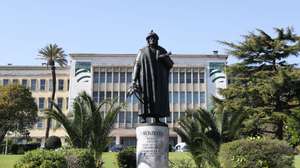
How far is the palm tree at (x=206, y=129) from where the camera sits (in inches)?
844

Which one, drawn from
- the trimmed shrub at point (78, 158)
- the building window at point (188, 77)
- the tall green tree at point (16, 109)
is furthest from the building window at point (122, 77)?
the trimmed shrub at point (78, 158)

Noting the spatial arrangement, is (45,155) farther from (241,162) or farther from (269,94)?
(269,94)

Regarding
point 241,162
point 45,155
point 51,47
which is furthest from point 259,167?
point 51,47

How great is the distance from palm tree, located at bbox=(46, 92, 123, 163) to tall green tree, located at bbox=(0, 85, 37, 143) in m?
30.3

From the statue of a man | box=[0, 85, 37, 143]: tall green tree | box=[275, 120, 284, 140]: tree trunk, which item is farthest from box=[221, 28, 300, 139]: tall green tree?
box=[0, 85, 37, 143]: tall green tree

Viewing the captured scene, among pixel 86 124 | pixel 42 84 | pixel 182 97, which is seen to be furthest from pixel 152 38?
pixel 42 84

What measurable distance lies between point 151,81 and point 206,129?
9.55 metres

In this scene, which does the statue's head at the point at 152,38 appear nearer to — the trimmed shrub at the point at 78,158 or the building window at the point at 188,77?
the trimmed shrub at the point at 78,158

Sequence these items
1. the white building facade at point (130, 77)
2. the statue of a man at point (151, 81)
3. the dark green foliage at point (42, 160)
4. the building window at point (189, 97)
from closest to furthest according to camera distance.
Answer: the statue of a man at point (151, 81) → the dark green foliage at point (42, 160) → the white building facade at point (130, 77) → the building window at point (189, 97)

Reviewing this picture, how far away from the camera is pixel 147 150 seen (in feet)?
41.7

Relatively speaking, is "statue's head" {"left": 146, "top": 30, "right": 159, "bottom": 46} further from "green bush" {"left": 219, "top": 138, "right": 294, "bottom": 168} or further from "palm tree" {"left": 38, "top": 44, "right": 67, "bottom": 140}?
"palm tree" {"left": 38, "top": 44, "right": 67, "bottom": 140}

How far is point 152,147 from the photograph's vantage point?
1266 centimetres

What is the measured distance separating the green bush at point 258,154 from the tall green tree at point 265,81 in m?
14.6

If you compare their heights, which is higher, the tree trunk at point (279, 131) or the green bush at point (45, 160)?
the tree trunk at point (279, 131)
